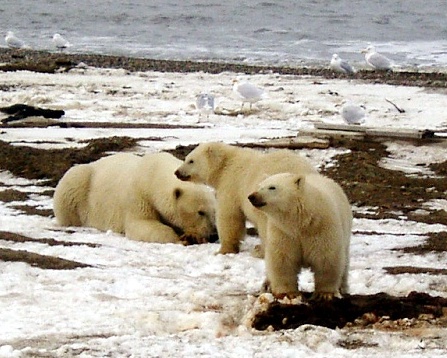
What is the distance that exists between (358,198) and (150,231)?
8.12 feet

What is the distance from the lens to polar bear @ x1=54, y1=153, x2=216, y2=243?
8352 millimetres

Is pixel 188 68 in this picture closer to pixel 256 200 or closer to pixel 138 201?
pixel 138 201

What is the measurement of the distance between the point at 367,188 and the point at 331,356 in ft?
18.8

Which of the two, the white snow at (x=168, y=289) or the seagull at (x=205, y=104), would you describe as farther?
the seagull at (x=205, y=104)

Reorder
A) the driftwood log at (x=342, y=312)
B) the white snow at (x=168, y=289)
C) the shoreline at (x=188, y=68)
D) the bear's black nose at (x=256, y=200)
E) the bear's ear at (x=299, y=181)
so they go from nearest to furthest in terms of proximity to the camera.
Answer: the white snow at (x=168, y=289) → the driftwood log at (x=342, y=312) → the bear's black nose at (x=256, y=200) → the bear's ear at (x=299, y=181) → the shoreline at (x=188, y=68)

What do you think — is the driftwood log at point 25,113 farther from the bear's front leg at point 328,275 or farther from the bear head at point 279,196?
the bear's front leg at point 328,275

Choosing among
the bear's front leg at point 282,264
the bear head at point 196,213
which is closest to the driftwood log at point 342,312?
the bear's front leg at point 282,264

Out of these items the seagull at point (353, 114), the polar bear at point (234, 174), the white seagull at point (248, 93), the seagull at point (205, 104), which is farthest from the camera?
the white seagull at point (248, 93)

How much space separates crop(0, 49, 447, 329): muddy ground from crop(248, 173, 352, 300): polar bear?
22cm

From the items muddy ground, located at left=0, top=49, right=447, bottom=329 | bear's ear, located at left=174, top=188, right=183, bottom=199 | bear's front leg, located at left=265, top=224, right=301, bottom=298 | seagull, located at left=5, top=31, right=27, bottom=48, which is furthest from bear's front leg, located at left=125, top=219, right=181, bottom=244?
seagull, located at left=5, top=31, right=27, bottom=48

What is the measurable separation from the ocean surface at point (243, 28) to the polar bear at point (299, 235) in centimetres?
2628

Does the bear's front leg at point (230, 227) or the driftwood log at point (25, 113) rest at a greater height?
the bear's front leg at point (230, 227)

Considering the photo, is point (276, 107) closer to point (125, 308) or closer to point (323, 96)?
point (323, 96)

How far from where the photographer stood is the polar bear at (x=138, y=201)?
835 centimetres
